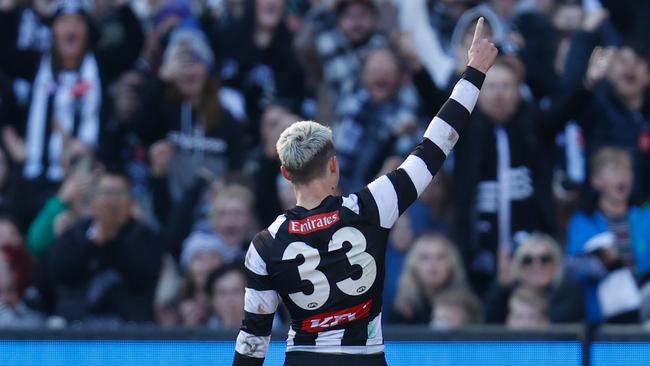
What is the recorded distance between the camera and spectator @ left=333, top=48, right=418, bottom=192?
32.8ft

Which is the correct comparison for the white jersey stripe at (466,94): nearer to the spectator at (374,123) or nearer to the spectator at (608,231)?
the spectator at (608,231)

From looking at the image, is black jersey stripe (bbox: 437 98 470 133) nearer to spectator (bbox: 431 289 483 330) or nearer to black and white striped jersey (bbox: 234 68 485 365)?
black and white striped jersey (bbox: 234 68 485 365)

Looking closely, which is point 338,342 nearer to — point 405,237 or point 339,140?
point 405,237

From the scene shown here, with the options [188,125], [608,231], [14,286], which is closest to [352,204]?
[608,231]

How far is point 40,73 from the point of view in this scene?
36.6 feet

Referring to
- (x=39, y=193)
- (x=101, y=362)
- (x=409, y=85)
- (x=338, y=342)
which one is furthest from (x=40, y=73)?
(x=338, y=342)

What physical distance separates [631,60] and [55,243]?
4.22 metres

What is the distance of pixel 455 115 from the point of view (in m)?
5.62

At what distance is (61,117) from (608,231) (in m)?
4.54

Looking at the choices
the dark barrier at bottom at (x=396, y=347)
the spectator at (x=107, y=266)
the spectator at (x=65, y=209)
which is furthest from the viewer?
the spectator at (x=65, y=209)

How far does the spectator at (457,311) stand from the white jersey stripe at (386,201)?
3133 mm

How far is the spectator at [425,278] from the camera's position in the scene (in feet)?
28.7

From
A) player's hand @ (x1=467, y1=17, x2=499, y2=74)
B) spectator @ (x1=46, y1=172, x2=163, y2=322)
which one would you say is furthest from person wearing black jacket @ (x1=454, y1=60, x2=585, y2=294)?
player's hand @ (x1=467, y1=17, x2=499, y2=74)

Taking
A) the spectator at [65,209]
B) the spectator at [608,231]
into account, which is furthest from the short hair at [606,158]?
the spectator at [65,209]
